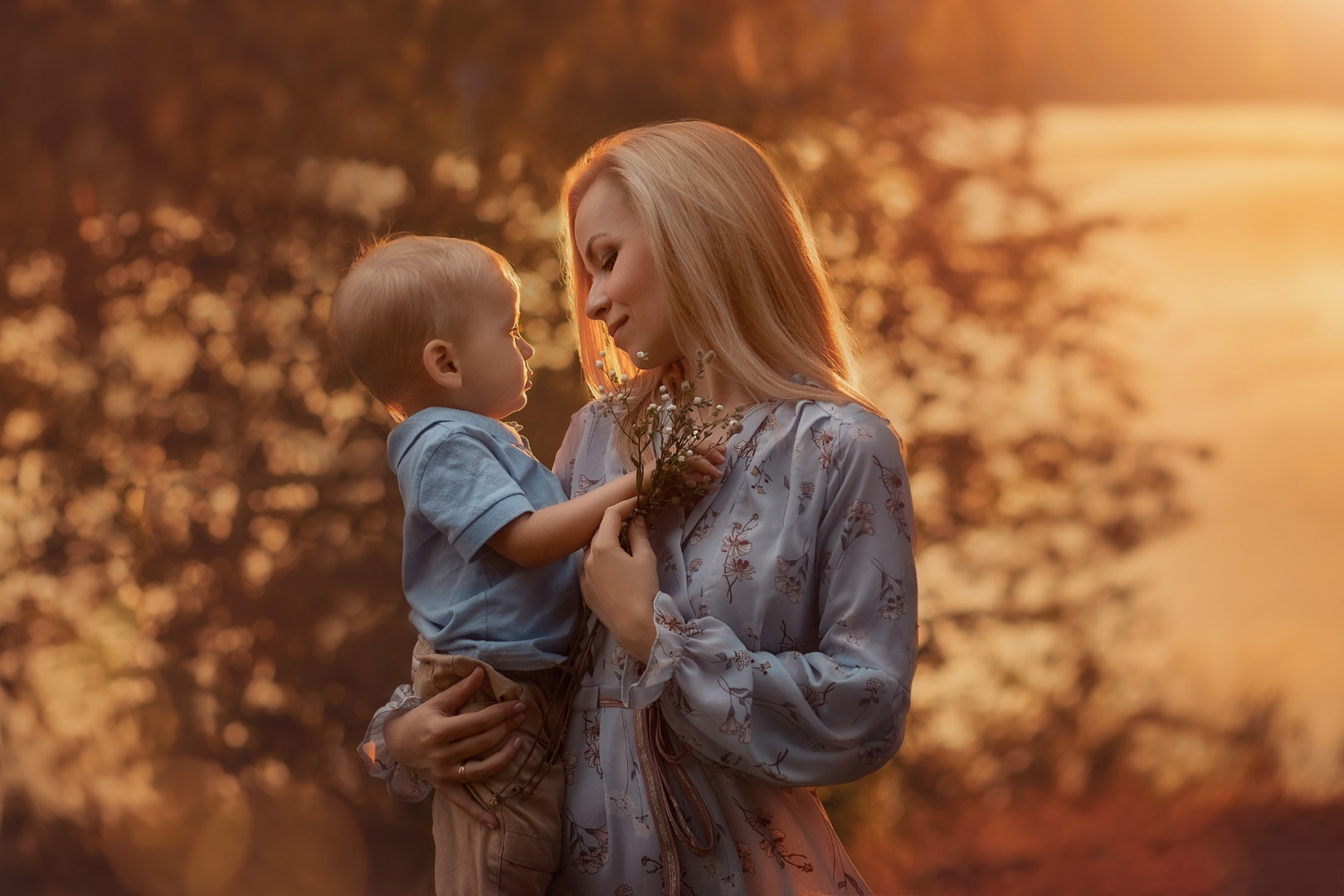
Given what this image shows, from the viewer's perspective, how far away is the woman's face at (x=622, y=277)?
57.4 inches

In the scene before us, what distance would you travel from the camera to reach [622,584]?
131 centimetres

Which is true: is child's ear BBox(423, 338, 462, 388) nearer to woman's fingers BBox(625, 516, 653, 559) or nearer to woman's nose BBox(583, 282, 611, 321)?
woman's nose BBox(583, 282, 611, 321)

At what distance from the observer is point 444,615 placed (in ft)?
4.63

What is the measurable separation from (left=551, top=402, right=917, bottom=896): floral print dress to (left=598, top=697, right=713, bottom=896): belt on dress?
0.01 meters

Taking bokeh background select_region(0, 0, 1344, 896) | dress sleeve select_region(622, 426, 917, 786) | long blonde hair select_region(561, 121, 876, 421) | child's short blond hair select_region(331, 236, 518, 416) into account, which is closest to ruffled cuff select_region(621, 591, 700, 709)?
dress sleeve select_region(622, 426, 917, 786)

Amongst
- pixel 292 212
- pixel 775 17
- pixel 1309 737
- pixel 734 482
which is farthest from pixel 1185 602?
pixel 292 212

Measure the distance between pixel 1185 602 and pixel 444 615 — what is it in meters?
2.26

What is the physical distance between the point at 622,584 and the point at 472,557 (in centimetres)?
18

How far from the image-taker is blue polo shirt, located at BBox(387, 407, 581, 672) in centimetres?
138

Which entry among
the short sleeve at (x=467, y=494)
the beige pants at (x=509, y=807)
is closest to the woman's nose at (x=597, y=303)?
the short sleeve at (x=467, y=494)

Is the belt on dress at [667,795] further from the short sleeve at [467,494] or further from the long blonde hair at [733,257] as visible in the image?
the long blonde hair at [733,257]

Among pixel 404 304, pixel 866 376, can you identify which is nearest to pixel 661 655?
pixel 404 304

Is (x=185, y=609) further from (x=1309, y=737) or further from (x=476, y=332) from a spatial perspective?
(x=1309, y=737)

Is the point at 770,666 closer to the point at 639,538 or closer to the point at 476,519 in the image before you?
the point at 639,538
